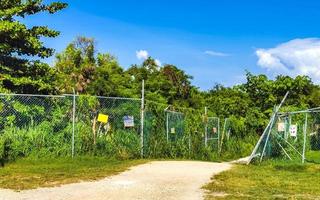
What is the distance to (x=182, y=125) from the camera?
23.8 m

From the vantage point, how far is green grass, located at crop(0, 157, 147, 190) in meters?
13.0

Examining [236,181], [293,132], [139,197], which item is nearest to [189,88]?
[293,132]

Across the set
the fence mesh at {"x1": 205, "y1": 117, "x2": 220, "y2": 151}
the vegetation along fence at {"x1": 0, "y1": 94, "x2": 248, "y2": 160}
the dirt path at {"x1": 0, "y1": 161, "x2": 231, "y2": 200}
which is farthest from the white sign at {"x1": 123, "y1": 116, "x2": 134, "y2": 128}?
the fence mesh at {"x1": 205, "y1": 117, "x2": 220, "y2": 151}

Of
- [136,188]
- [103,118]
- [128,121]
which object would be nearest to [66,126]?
[103,118]

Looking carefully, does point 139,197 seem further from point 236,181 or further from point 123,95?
point 123,95

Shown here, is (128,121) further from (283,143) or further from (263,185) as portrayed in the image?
(263,185)

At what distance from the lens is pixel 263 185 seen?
1350 cm

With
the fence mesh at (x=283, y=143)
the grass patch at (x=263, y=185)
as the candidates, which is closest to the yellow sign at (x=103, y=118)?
the grass patch at (x=263, y=185)

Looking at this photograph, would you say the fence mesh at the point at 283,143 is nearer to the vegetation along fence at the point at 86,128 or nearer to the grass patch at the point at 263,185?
the vegetation along fence at the point at 86,128

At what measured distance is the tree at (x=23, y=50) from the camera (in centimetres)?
2006

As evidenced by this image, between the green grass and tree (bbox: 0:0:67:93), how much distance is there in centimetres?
400

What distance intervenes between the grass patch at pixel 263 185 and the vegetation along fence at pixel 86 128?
4.34m

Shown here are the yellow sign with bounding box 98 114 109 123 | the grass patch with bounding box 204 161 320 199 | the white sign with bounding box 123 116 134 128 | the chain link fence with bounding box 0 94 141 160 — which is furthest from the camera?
the white sign with bounding box 123 116 134 128

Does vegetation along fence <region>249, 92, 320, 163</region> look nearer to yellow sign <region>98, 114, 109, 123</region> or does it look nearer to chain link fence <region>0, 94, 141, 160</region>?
chain link fence <region>0, 94, 141, 160</region>
